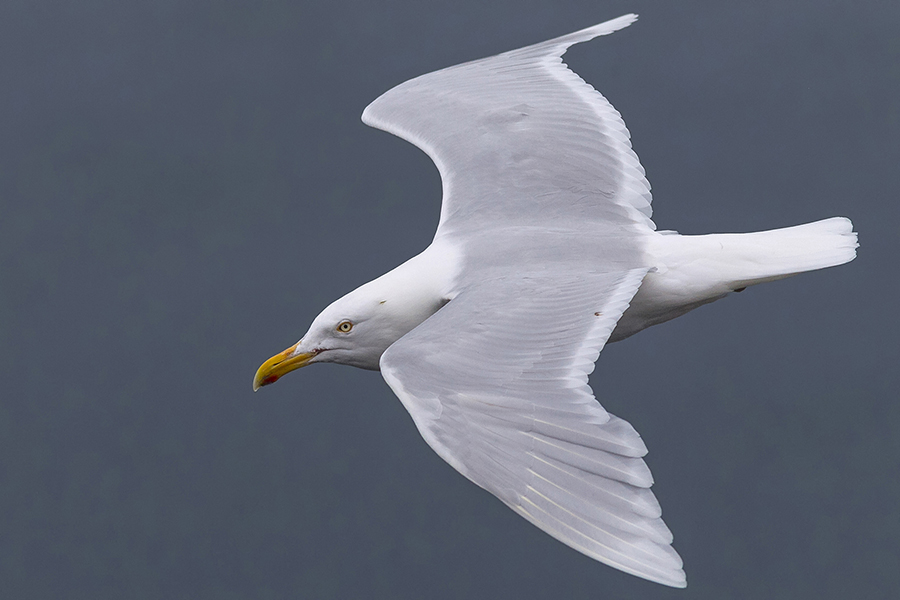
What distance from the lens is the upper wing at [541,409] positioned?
429cm

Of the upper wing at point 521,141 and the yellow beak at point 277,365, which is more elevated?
the upper wing at point 521,141

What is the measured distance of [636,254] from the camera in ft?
18.9

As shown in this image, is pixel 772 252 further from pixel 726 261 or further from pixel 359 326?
pixel 359 326

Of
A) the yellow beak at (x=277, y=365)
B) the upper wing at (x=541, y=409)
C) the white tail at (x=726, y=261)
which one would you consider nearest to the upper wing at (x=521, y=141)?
the white tail at (x=726, y=261)

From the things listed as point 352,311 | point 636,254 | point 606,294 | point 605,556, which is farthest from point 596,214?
point 605,556

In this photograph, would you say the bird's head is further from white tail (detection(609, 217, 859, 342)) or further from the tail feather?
the tail feather

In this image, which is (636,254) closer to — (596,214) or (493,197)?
(596,214)

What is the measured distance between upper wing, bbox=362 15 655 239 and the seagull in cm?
1

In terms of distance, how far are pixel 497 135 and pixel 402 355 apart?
193 centimetres

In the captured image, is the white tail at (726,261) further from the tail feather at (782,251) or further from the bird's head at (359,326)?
the bird's head at (359,326)

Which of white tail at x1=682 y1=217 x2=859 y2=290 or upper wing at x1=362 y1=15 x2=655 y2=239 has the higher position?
upper wing at x1=362 y1=15 x2=655 y2=239

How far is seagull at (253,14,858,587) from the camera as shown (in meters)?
4.41

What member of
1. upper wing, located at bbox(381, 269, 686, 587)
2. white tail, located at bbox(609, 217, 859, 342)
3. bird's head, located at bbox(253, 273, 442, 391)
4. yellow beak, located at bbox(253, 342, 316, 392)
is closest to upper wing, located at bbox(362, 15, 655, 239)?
white tail, located at bbox(609, 217, 859, 342)

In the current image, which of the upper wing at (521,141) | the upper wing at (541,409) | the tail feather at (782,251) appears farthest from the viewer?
the upper wing at (521,141)
